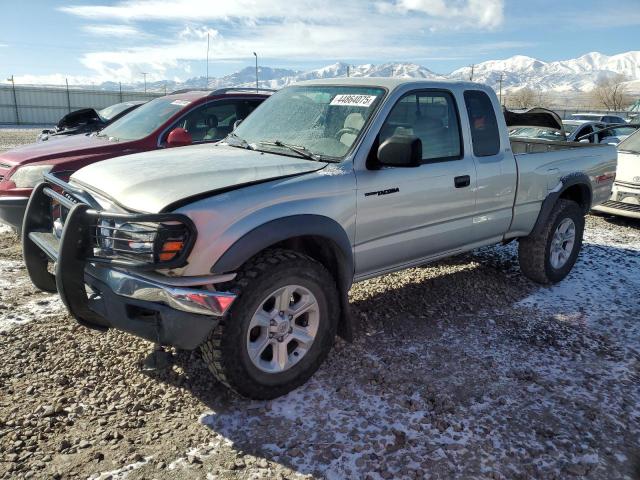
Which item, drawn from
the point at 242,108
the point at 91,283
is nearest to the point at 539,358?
the point at 91,283

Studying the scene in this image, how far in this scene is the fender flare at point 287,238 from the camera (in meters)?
2.83

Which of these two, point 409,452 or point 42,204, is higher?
point 42,204

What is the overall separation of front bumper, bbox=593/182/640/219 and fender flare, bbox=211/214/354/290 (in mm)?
6223

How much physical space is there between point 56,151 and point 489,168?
4.40 metres

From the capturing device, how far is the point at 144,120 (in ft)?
21.3

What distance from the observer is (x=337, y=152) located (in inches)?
142

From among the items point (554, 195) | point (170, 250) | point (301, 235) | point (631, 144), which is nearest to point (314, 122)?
point (301, 235)

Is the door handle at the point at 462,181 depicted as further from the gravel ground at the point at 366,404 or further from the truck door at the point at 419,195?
the gravel ground at the point at 366,404

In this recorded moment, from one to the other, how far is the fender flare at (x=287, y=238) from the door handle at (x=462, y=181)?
3.90ft

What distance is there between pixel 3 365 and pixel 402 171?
118 inches

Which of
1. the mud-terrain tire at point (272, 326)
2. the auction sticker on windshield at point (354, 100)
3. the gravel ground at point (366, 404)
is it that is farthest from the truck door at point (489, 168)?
the mud-terrain tire at point (272, 326)

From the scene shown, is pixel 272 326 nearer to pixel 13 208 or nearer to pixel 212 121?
pixel 13 208

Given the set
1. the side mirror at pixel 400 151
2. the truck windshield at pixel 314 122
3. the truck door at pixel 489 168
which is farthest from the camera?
the truck door at pixel 489 168

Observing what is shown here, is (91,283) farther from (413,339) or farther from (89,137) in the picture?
(89,137)
